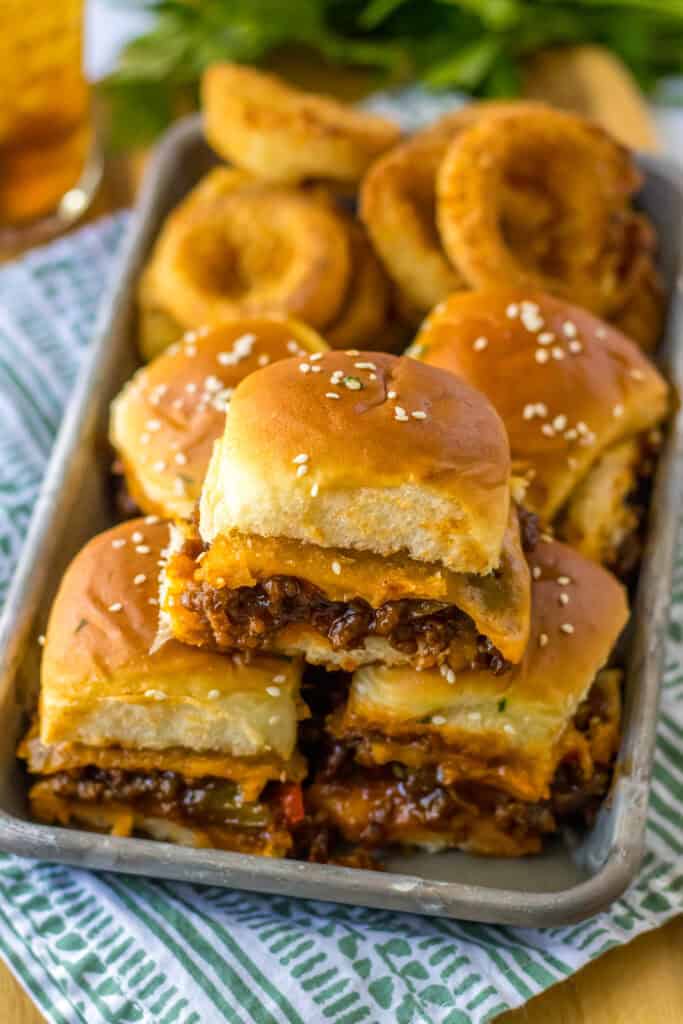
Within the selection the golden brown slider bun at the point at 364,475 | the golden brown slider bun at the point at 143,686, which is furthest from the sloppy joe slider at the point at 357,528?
the golden brown slider bun at the point at 143,686

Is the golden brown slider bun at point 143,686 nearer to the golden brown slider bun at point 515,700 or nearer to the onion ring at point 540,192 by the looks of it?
the golden brown slider bun at point 515,700

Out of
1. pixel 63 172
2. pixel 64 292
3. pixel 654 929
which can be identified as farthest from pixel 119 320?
pixel 654 929

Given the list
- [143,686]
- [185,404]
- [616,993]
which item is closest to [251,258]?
[185,404]

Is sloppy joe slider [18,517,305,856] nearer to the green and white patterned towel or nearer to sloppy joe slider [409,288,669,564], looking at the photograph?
the green and white patterned towel

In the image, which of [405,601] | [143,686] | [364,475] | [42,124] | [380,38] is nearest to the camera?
[364,475]

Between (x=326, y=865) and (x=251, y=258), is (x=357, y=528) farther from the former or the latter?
(x=251, y=258)
